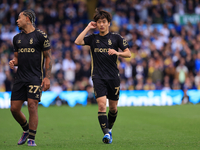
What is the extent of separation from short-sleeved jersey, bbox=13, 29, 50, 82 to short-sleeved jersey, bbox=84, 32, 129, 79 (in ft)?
3.27

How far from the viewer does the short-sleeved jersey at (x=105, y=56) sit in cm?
688

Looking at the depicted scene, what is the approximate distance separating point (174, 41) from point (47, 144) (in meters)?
17.2

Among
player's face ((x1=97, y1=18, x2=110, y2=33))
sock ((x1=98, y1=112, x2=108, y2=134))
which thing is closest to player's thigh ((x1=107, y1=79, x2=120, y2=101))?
sock ((x1=98, y1=112, x2=108, y2=134))

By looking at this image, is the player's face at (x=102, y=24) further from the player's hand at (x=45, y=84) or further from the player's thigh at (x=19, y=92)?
the player's thigh at (x=19, y=92)

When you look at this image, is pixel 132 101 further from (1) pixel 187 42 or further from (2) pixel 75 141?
(2) pixel 75 141

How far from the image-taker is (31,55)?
6.43 meters

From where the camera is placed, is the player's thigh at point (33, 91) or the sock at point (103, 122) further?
the sock at point (103, 122)

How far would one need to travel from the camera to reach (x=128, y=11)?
24766 mm

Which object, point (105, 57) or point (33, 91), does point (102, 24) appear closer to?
point (105, 57)

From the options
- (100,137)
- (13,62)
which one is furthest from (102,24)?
(100,137)

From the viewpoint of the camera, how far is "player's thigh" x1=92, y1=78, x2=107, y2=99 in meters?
6.74

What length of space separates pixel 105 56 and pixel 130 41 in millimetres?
15163

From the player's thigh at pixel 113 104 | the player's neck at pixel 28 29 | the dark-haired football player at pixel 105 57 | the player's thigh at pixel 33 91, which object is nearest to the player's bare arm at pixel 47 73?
the player's thigh at pixel 33 91

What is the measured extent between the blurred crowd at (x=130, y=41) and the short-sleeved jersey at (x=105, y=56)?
1107cm
